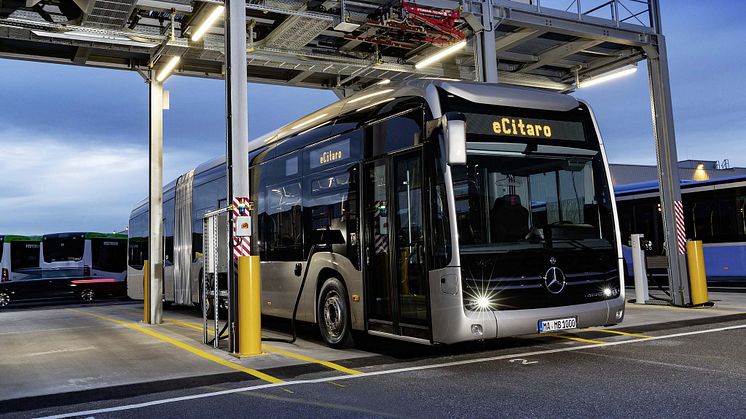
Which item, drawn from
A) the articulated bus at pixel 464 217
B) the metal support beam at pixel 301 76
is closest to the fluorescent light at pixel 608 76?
the metal support beam at pixel 301 76

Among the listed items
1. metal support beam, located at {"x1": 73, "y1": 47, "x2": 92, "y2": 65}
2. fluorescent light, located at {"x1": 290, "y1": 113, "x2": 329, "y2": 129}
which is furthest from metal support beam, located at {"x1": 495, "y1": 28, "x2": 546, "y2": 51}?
metal support beam, located at {"x1": 73, "y1": 47, "x2": 92, "y2": 65}

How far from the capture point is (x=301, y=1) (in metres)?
11.7

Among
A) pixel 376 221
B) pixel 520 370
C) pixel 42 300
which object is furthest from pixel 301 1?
pixel 42 300

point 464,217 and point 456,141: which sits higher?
point 456,141

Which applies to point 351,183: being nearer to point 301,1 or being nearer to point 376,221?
point 376,221

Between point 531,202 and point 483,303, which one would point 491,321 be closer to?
point 483,303

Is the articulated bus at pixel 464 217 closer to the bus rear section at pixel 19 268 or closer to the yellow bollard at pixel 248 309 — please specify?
the yellow bollard at pixel 248 309

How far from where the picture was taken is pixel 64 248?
30.3 meters

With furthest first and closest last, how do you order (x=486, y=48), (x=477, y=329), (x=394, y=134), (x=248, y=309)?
(x=486, y=48) → (x=248, y=309) → (x=394, y=134) → (x=477, y=329)

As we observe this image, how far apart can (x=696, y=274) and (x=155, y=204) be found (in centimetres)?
1104

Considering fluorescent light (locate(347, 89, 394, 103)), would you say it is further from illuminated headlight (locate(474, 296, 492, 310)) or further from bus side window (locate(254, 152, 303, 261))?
illuminated headlight (locate(474, 296, 492, 310))

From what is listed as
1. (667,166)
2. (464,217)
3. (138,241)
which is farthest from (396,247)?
(138,241)

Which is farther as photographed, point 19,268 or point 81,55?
point 19,268

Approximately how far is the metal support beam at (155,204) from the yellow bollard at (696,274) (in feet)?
35.2
